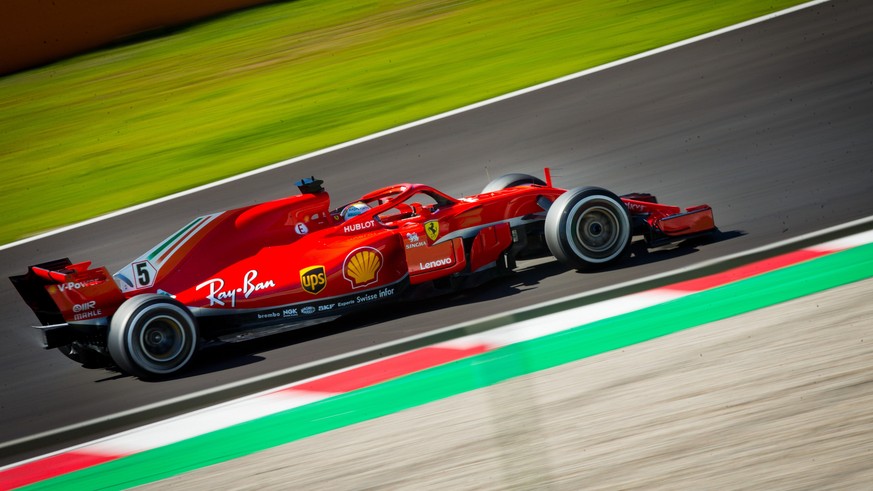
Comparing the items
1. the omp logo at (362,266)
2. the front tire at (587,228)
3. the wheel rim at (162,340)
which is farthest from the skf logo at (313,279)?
the front tire at (587,228)

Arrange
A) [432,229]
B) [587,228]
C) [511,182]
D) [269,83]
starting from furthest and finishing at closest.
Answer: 1. [269,83]
2. [511,182]
3. [587,228]
4. [432,229]

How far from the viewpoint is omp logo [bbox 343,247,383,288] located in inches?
260

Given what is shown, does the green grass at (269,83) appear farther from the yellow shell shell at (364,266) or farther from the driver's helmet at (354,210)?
the yellow shell shell at (364,266)

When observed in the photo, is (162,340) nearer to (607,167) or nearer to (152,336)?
(152,336)

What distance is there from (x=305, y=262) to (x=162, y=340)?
3.61 feet

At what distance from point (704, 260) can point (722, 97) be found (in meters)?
4.23

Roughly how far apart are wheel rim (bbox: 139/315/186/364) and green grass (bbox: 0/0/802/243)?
514 centimetres

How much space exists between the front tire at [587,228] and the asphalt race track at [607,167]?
156 millimetres

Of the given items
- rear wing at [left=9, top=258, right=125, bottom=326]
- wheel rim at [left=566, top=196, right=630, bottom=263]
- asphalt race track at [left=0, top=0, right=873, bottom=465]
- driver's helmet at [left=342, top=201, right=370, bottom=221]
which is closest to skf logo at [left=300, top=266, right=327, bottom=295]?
asphalt race track at [left=0, top=0, right=873, bottom=465]

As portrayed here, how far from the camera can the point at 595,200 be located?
6.86 metres

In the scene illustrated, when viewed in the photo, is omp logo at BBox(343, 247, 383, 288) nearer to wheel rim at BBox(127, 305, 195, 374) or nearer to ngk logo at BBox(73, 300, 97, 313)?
wheel rim at BBox(127, 305, 195, 374)

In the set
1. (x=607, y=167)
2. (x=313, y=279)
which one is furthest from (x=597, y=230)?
(x=607, y=167)

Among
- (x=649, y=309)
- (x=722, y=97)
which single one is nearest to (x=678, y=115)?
(x=722, y=97)

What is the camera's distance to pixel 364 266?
664 centimetres
